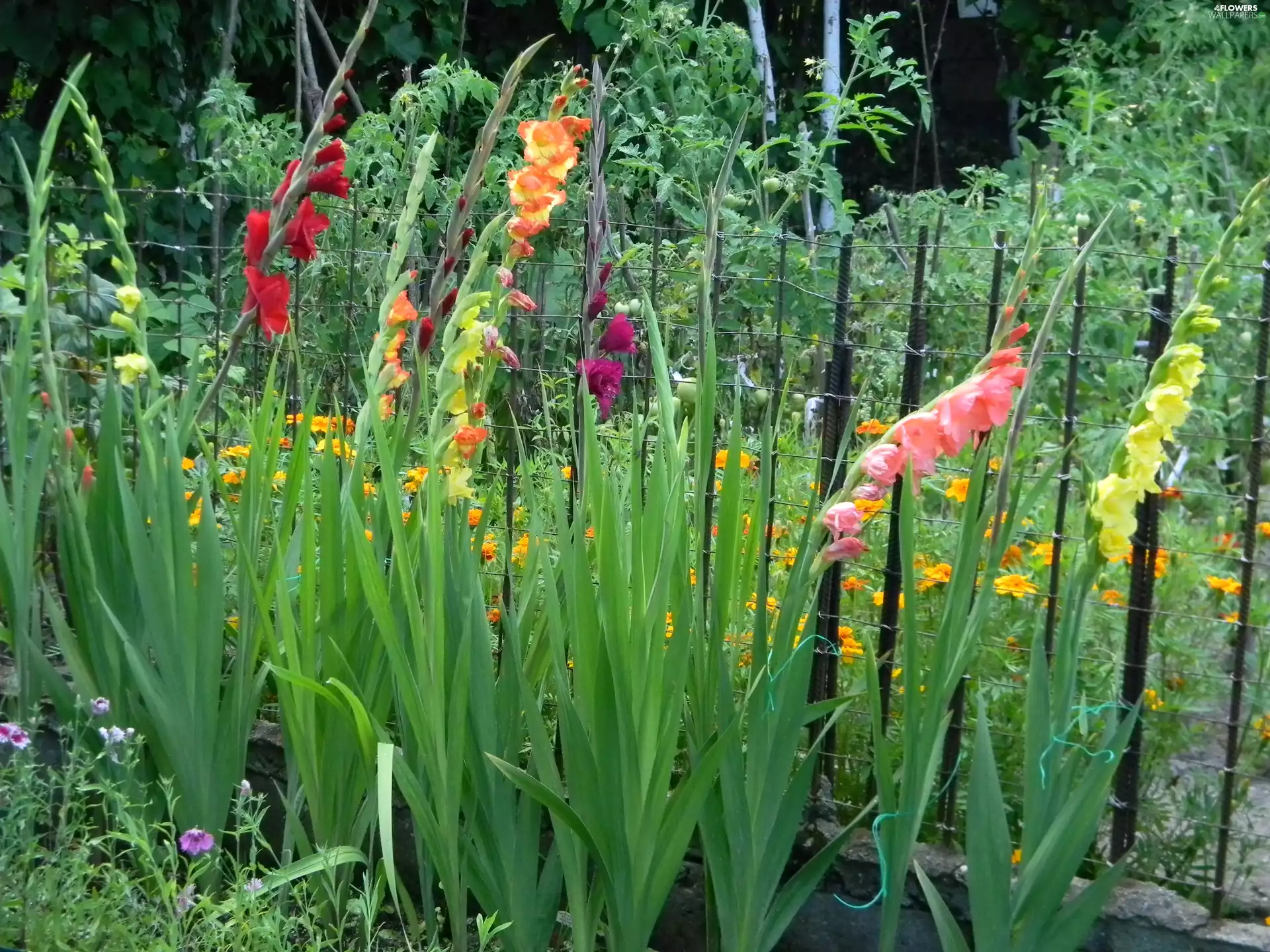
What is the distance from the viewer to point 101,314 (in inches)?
127

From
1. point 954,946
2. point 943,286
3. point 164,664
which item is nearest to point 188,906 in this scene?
point 164,664

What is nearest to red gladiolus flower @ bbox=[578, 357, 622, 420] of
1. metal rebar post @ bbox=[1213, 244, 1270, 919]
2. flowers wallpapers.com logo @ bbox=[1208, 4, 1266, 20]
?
metal rebar post @ bbox=[1213, 244, 1270, 919]

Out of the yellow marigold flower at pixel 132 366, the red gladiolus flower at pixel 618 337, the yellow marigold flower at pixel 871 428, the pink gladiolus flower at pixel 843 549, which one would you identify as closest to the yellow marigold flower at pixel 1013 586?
the yellow marigold flower at pixel 871 428

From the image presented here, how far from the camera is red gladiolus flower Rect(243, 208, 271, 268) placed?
216 cm

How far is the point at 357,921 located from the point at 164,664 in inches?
20.1

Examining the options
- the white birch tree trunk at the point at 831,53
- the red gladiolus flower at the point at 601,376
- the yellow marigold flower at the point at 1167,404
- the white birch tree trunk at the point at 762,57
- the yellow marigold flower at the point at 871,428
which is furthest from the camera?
the white birch tree trunk at the point at 831,53

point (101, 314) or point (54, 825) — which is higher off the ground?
point (101, 314)

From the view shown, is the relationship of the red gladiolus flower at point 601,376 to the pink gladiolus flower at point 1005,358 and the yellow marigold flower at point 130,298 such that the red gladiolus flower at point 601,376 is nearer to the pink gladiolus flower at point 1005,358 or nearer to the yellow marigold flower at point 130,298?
the pink gladiolus flower at point 1005,358

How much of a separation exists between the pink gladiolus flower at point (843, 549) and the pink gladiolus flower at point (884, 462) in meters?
0.12

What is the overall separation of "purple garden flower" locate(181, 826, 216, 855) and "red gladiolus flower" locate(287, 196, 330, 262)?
902mm

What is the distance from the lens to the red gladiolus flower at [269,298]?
2.13m

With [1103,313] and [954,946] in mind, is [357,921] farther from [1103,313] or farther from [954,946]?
[1103,313]

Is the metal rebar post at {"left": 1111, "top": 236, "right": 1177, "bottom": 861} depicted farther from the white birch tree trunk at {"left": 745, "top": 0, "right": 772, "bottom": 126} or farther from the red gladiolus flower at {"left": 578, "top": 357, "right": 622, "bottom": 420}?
the white birch tree trunk at {"left": 745, "top": 0, "right": 772, "bottom": 126}

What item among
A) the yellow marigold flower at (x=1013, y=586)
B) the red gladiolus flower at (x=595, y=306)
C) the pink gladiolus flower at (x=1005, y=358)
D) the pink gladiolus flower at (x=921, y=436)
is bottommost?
the yellow marigold flower at (x=1013, y=586)
